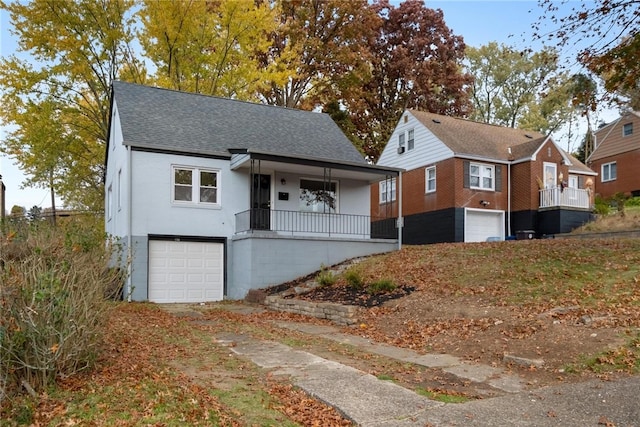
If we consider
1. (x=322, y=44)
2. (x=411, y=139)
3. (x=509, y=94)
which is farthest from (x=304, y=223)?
(x=509, y=94)

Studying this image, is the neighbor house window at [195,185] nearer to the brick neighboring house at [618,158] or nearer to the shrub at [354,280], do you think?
the shrub at [354,280]

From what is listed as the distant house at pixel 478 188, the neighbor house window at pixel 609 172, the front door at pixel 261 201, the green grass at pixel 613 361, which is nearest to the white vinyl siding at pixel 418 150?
the distant house at pixel 478 188

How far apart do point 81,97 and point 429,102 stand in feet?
70.5

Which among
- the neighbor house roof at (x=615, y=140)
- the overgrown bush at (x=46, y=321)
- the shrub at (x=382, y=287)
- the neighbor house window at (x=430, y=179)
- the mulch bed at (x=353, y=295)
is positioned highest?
the neighbor house roof at (x=615, y=140)

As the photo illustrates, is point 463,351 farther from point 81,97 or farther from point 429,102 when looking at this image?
point 429,102

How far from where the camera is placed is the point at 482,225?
917 inches

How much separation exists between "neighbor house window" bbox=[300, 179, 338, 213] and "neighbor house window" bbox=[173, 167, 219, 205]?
3.27m

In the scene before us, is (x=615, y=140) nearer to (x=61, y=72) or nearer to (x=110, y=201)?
(x=110, y=201)

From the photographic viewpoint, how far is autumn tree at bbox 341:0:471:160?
32312 mm

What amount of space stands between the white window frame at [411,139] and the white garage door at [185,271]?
43.1ft

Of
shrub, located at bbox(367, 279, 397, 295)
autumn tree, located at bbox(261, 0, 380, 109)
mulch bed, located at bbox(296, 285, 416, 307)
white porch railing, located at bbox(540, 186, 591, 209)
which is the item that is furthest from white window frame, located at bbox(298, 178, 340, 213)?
autumn tree, located at bbox(261, 0, 380, 109)

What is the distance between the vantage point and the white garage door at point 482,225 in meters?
22.7

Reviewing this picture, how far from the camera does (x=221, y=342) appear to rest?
8.12m

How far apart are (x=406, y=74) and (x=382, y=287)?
23378 mm
